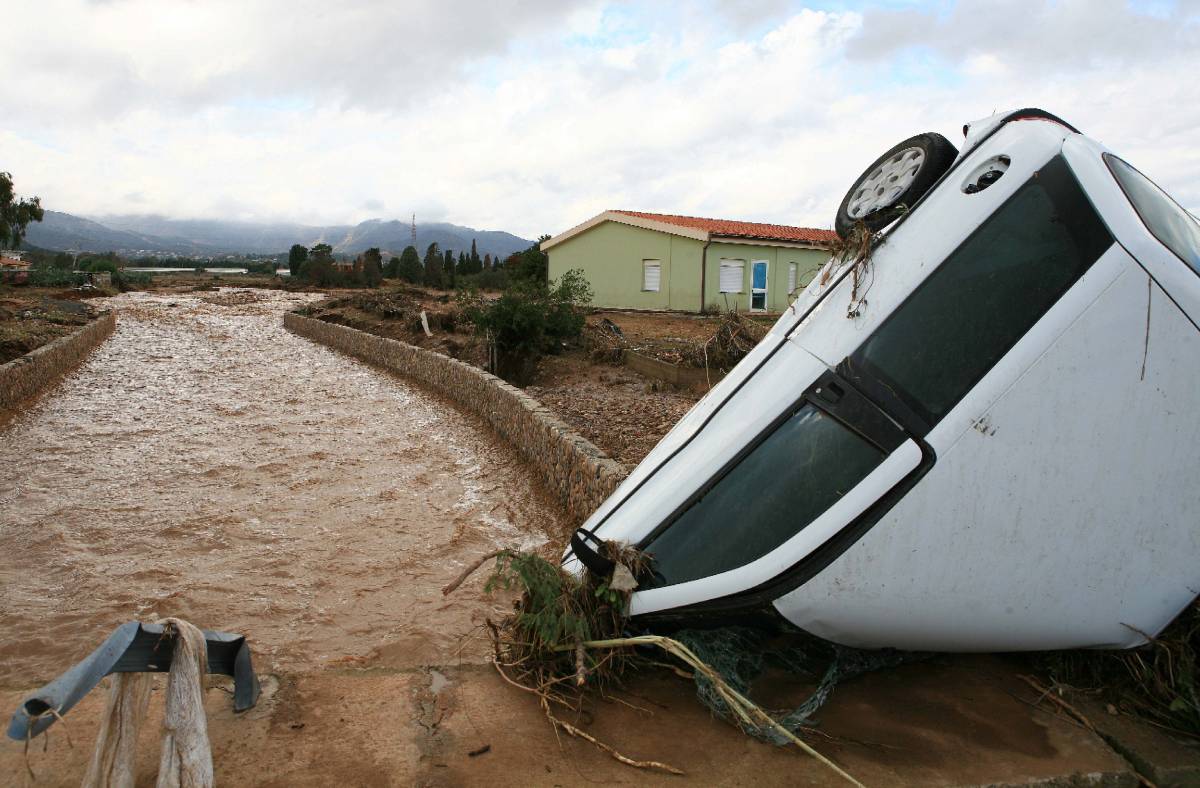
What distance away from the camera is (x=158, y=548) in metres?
Answer: 7.35

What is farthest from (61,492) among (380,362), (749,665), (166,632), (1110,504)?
(380,362)

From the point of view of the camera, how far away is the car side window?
9.76ft

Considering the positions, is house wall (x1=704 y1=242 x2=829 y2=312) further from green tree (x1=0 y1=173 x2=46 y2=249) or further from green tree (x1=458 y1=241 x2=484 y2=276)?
green tree (x1=0 y1=173 x2=46 y2=249)

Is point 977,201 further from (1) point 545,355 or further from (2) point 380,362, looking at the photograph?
(2) point 380,362

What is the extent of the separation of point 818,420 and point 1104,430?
40.9 inches

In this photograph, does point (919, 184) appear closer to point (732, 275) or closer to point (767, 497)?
point (767, 497)

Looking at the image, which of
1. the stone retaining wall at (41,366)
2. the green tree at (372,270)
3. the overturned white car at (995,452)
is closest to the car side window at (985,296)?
the overturned white car at (995,452)

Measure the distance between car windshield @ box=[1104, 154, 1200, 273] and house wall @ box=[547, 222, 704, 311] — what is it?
20.5 m

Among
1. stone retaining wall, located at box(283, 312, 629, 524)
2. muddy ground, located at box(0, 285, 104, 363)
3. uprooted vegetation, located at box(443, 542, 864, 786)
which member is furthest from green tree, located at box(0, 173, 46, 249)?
uprooted vegetation, located at box(443, 542, 864, 786)

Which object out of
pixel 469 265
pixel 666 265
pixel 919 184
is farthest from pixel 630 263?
pixel 469 265

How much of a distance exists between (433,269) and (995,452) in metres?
49.8

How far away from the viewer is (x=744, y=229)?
26.6m

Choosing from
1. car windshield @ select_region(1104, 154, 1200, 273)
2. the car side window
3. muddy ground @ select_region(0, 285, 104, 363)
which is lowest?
muddy ground @ select_region(0, 285, 104, 363)

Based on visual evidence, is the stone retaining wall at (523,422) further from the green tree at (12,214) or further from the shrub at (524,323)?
the green tree at (12,214)
